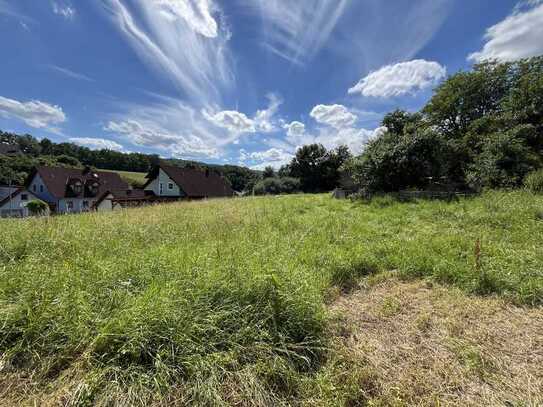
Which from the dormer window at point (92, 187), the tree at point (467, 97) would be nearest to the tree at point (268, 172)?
the dormer window at point (92, 187)

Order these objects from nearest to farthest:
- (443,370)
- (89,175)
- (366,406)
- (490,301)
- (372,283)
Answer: (366,406), (443,370), (490,301), (372,283), (89,175)

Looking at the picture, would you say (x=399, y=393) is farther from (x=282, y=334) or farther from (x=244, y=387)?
(x=244, y=387)

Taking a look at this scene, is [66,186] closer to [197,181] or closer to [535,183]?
[197,181]

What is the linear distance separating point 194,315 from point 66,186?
35798 mm

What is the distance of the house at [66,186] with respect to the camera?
26.5 meters

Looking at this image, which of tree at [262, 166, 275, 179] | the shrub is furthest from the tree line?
tree at [262, 166, 275, 179]

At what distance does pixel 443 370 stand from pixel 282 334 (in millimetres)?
1286

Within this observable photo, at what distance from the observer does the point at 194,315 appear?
1.99 metres

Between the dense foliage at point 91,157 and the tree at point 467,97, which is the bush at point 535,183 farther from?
the dense foliage at point 91,157

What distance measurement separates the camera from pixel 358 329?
2262mm

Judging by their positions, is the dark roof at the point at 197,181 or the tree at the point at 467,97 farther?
the dark roof at the point at 197,181

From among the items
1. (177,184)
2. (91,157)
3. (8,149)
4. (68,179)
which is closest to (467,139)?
(177,184)

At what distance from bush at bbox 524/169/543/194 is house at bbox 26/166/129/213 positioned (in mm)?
33653

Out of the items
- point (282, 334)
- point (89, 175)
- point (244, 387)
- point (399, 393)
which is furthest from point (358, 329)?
point (89, 175)
